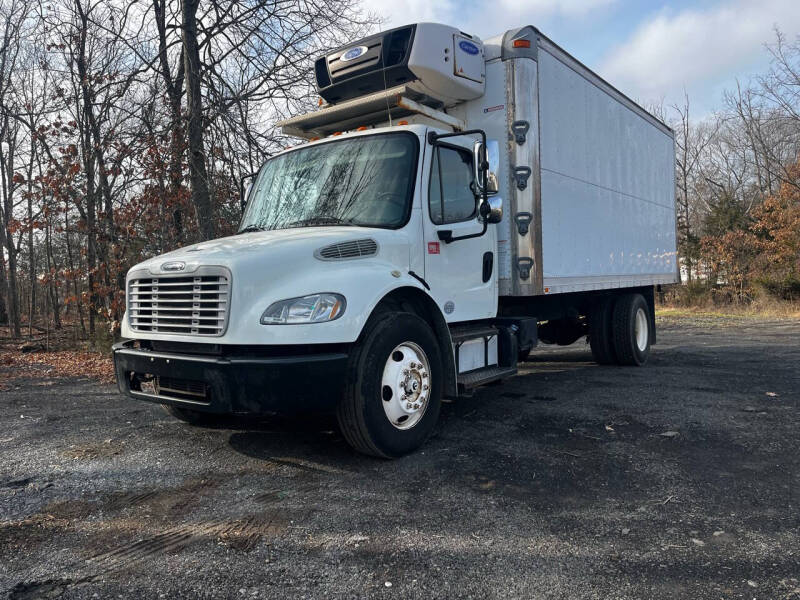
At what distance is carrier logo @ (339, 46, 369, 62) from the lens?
5.77 metres

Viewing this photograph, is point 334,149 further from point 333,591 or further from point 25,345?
point 25,345

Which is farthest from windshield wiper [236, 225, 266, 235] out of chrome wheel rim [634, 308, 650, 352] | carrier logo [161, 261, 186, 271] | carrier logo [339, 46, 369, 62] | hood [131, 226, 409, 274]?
chrome wheel rim [634, 308, 650, 352]

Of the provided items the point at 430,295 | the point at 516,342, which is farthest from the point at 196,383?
the point at 516,342

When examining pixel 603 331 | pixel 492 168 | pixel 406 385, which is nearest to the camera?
pixel 406 385

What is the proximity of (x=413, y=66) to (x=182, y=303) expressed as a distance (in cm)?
303

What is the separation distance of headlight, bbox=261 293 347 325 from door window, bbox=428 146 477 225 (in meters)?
1.52

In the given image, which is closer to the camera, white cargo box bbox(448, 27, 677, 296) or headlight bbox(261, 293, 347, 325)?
headlight bbox(261, 293, 347, 325)

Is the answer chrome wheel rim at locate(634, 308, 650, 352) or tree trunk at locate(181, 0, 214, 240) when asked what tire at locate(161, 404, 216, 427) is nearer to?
tree trunk at locate(181, 0, 214, 240)

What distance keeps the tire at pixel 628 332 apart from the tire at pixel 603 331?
0.08 m

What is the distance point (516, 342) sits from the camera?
239 inches

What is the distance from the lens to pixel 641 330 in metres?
9.41

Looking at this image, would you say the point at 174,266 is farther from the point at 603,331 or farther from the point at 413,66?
the point at 603,331

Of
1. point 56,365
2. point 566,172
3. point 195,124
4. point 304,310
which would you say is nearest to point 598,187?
point 566,172

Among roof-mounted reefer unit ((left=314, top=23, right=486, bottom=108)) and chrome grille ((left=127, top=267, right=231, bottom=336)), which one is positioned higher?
roof-mounted reefer unit ((left=314, top=23, right=486, bottom=108))
